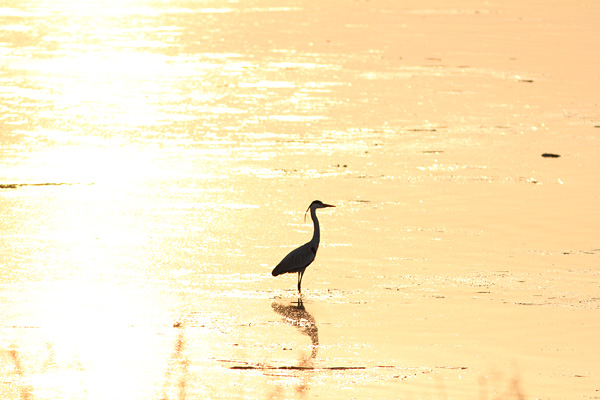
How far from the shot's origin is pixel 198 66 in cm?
2825

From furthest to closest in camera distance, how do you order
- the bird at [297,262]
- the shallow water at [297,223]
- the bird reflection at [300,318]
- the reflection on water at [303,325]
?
the bird at [297,262] < the bird reflection at [300,318] < the shallow water at [297,223] < the reflection on water at [303,325]

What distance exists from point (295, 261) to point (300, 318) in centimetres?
107

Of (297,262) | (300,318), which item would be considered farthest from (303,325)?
(297,262)

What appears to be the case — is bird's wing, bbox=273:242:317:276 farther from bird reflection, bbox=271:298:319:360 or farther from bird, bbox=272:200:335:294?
bird reflection, bbox=271:298:319:360

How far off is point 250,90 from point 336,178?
781cm

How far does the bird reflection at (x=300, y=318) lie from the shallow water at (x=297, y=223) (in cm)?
3

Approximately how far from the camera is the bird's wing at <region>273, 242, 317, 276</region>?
39.8 ft

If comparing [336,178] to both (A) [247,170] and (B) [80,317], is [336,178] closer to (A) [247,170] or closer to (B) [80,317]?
(A) [247,170]

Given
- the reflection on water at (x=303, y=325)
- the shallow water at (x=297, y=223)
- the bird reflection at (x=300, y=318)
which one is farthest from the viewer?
the bird reflection at (x=300, y=318)

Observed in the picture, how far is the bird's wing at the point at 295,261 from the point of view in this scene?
12133mm

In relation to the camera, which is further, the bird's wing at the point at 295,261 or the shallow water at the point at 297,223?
the bird's wing at the point at 295,261

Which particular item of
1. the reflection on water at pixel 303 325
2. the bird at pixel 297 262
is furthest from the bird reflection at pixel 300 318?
the bird at pixel 297 262

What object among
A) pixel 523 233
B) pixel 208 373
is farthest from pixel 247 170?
pixel 208 373

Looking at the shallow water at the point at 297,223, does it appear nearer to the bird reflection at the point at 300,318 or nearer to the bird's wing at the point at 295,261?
the bird reflection at the point at 300,318
